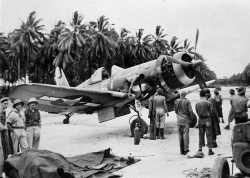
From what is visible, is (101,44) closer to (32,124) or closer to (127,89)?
(127,89)

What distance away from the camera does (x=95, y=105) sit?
12.5 metres

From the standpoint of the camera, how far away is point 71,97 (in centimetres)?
1186

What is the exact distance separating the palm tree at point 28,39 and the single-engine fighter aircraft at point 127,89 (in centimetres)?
3682

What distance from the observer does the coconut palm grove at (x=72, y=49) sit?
144 ft

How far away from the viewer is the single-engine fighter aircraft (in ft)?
37.1

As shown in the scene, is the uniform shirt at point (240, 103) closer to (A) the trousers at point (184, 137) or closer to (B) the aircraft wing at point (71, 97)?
(A) the trousers at point (184, 137)

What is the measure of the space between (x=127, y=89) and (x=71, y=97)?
77.4 inches

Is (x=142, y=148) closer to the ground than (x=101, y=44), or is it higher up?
closer to the ground

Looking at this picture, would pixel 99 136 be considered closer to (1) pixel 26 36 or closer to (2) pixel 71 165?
(2) pixel 71 165

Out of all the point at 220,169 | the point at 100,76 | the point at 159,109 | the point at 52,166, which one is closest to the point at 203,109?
the point at 159,109

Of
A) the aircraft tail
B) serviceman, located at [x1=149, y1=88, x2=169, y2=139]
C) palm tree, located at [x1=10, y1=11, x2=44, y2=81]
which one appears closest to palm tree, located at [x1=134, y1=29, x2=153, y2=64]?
palm tree, located at [x1=10, y1=11, x2=44, y2=81]

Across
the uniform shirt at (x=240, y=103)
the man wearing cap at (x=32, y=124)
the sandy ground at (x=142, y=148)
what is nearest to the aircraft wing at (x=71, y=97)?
the sandy ground at (x=142, y=148)

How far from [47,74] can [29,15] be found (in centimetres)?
914

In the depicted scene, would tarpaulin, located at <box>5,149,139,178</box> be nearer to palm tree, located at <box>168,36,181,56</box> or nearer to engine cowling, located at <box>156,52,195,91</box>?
engine cowling, located at <box>156,52,195,91</box>
